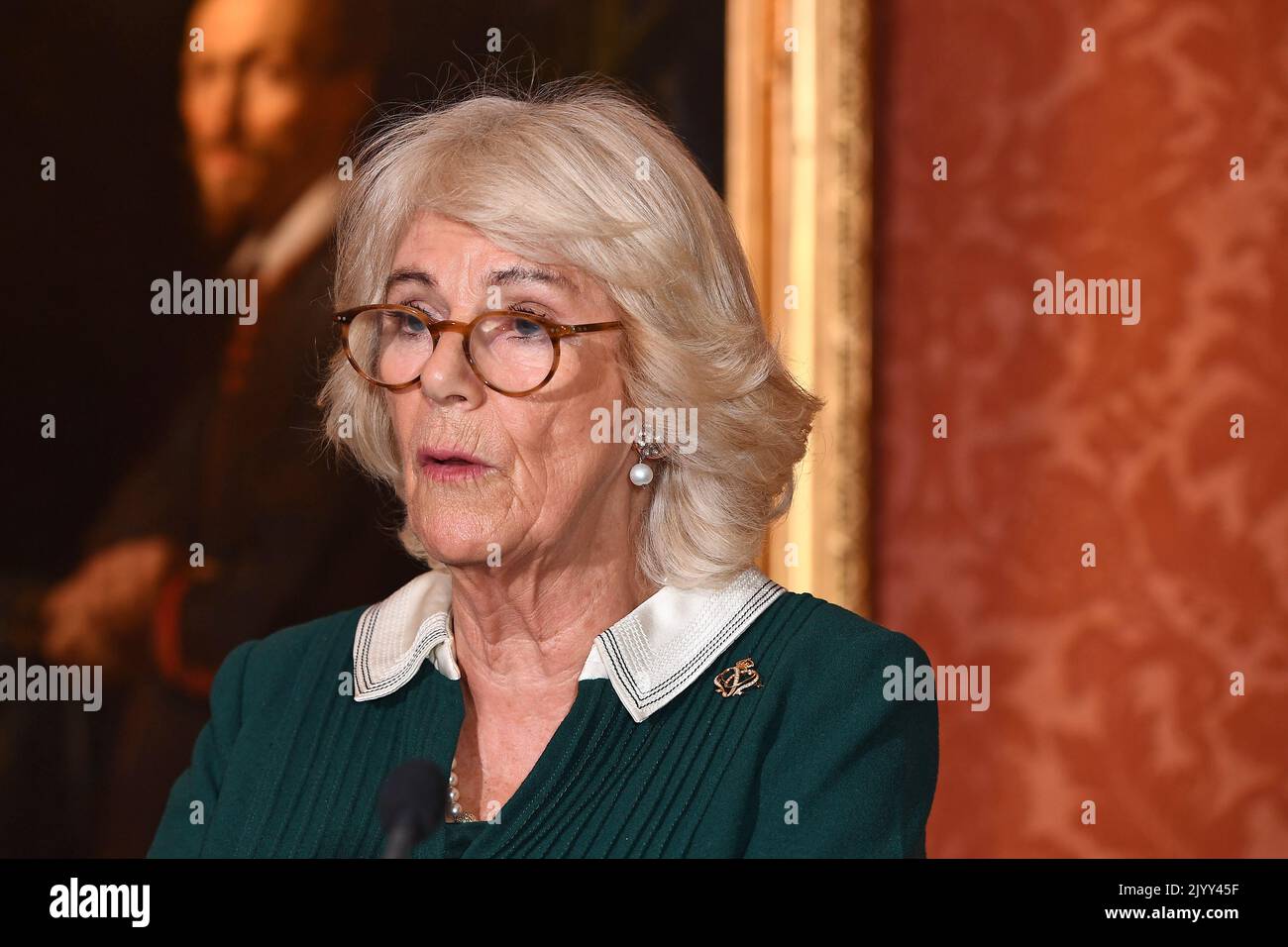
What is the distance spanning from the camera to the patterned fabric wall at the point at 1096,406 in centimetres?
208

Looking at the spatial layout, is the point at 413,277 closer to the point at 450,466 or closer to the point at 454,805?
the point at 450,466

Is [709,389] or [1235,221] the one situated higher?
[1235,221]

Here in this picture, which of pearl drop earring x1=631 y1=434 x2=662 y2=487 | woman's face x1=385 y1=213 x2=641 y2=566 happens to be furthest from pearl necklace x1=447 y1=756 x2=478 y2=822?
pearl drop earring x1=631 y1=434 x2=662 y2=487

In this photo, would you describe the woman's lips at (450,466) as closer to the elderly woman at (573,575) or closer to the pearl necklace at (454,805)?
the elderly woman at (573,575)

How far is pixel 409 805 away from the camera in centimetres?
102

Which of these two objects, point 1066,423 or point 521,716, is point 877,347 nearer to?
point 1066,423

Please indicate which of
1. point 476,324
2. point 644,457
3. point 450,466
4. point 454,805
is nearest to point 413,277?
point 476,324

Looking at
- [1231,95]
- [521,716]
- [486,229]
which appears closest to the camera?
[486,229]

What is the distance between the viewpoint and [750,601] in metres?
1.54

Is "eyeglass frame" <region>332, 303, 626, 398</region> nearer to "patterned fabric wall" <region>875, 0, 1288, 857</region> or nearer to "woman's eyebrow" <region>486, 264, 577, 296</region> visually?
"woman's eyebrow" <region>486, 264, 577, 296</region>
